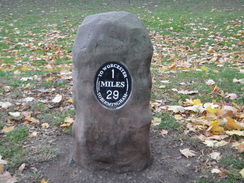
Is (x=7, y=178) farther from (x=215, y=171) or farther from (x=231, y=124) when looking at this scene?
(x=231, y=124)

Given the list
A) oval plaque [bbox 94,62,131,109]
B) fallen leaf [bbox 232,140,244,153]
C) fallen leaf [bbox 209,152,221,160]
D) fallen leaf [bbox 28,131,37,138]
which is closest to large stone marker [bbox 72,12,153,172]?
oval plaque [bbox 94,62,131,109]

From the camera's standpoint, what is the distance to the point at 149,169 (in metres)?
2.84

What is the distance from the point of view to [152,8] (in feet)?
45.1

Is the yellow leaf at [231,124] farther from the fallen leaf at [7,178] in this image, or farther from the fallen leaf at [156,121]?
the fallen leaf at [7,178]

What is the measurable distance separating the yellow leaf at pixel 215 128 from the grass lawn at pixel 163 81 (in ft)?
0.04

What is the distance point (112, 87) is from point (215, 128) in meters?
1.50

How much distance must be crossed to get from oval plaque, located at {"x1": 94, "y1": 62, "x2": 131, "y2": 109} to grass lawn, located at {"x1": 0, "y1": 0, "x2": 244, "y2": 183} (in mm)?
990

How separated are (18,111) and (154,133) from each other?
195cm

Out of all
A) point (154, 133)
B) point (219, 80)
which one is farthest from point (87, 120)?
point (219, 80)

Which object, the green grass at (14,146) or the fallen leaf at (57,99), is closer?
the green grass at (14,146)

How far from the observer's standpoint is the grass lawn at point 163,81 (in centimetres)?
332

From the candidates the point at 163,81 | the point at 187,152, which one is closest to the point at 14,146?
the point at 187,152

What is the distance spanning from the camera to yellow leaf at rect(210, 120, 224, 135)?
3.31 metres

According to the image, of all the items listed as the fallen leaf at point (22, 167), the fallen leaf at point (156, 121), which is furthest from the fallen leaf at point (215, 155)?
the fallen leaf at point (22, 167)
